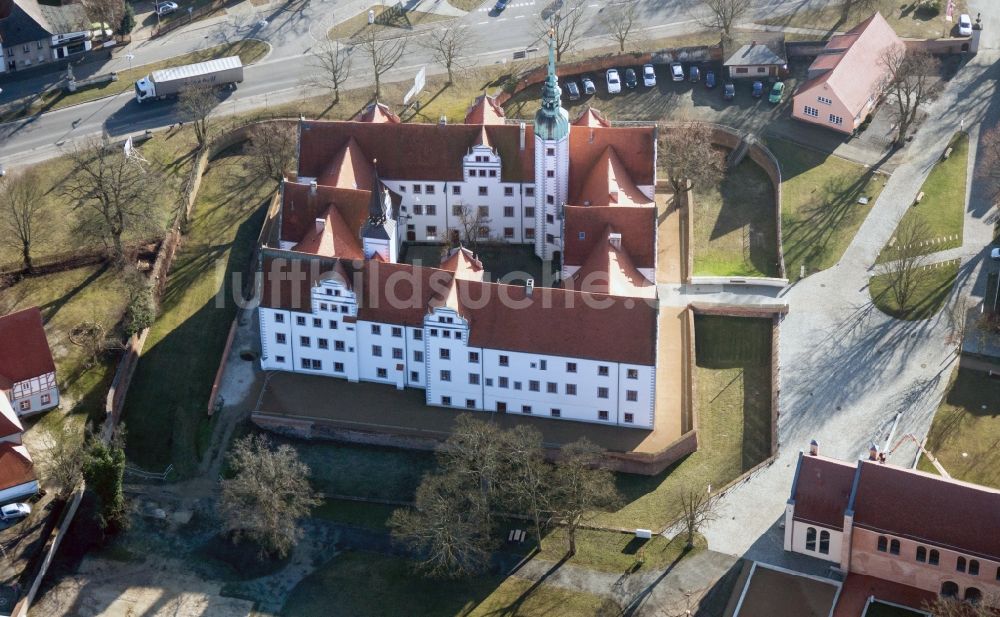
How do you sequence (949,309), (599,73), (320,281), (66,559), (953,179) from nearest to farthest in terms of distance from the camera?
(66,559), (320,281), (949,309), (953,179), (599,73)

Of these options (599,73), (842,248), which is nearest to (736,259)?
(842,248)

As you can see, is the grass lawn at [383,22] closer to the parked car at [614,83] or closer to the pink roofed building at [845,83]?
the parked car at [614,83]

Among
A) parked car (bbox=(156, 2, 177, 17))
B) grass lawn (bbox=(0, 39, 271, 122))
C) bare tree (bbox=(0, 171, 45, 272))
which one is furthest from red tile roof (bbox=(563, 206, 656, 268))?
parked car (bbox=(156, 2, 177, 17))

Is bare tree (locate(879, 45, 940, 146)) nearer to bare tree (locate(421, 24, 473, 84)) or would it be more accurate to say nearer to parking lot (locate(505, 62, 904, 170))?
parking lot (locate(505, 62, 904, 170))

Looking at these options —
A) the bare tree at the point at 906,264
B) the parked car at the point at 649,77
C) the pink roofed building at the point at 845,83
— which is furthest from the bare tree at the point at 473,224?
the pink roofed building at the point at 845,83

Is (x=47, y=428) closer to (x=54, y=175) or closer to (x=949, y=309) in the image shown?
(x=54, y=175)

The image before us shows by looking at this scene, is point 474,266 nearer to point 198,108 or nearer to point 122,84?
point 198,108

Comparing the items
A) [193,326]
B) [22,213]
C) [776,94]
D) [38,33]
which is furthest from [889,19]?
[22,213]

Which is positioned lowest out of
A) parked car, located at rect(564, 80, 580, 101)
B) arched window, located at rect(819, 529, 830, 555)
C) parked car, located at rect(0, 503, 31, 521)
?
arched window, located at rect(819, 529, 830, 555)
